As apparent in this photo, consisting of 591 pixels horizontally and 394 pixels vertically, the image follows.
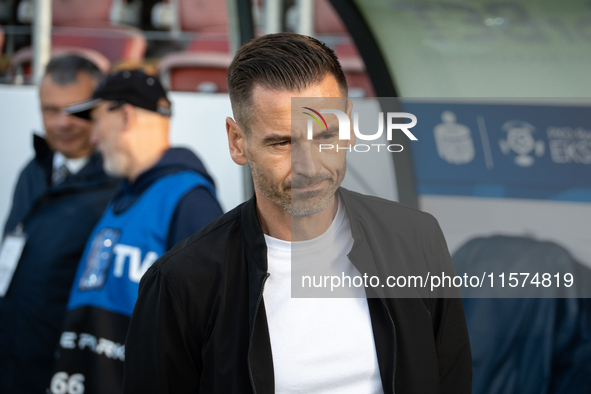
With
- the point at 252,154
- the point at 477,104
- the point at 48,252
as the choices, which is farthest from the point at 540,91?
the point at 48,252

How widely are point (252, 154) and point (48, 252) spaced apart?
62.7 inches

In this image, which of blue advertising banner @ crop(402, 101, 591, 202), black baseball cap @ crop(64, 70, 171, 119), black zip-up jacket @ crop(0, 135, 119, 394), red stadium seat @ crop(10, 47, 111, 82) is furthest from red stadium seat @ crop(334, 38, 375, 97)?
red stadium seat @ crop(10, 47, 111, 82)

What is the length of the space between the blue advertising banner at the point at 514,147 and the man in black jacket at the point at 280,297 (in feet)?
2.11

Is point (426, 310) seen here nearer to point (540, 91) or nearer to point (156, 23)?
point (540, 91)

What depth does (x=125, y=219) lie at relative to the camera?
68.4 inches

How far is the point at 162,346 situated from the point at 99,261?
96 cm

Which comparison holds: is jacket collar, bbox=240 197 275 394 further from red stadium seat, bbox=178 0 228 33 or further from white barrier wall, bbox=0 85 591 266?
red stadium seat, bbox=178 0 228 33

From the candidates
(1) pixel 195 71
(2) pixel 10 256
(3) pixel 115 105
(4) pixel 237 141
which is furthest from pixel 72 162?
(4) pixel 237 141

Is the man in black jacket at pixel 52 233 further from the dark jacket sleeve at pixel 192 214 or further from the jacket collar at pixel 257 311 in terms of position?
the jacket collar at pixel 257 311

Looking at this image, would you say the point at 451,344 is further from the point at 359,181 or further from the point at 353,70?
the point at 353,70

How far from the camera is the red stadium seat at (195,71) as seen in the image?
9.00 feet

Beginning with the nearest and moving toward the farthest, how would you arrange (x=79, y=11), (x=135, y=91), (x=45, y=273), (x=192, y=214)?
1. (x=192, y=214)
2. (x=135, y=91)
3. (x=45, y=273)
4. (x=79, y=11)

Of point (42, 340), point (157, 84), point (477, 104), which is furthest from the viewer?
point (42, 340)

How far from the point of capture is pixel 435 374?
0.92 metres
